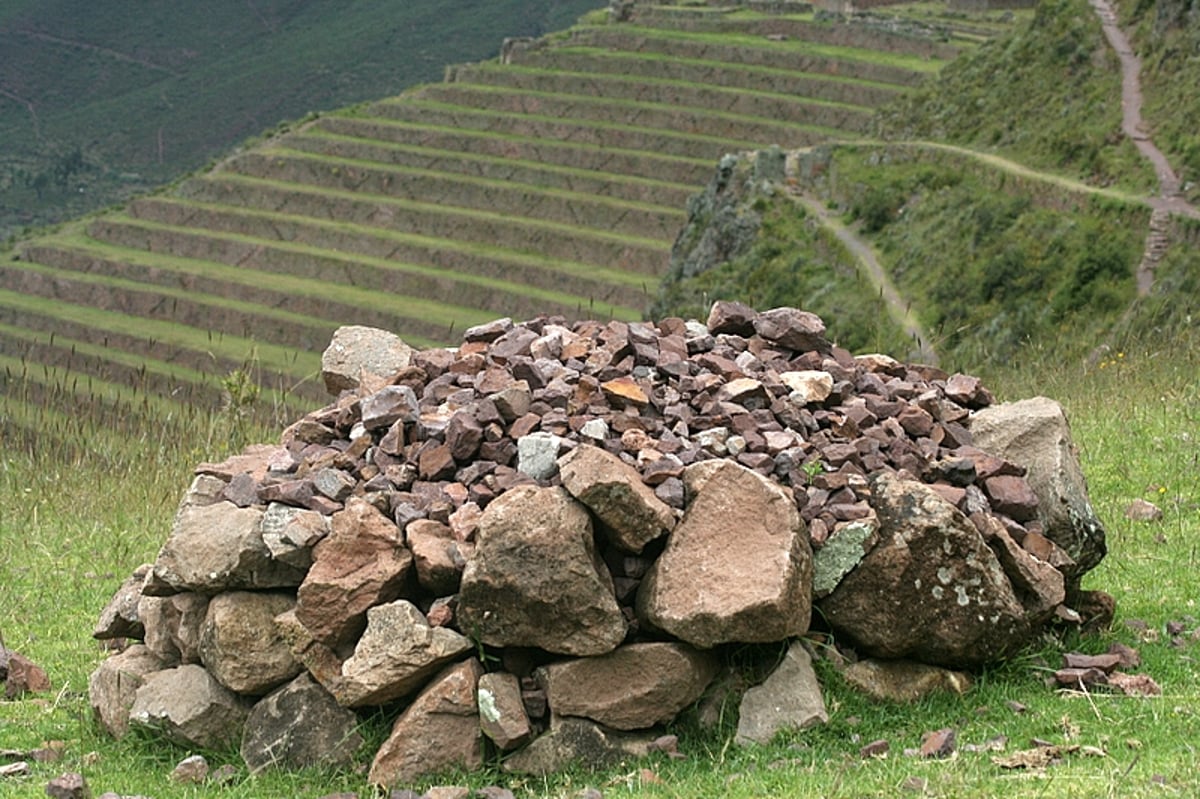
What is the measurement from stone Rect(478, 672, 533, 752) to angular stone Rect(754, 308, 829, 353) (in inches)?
87.1

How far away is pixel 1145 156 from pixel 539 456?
3179 cm

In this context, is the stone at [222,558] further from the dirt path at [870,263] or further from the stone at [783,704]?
the dirt path at [870,263]

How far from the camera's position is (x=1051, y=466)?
5973 mm

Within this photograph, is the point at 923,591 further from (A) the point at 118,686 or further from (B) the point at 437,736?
(A) the point at 118,686

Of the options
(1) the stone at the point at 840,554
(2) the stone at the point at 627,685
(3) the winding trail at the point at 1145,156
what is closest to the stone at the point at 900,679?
(1) the stone at the point at 840,554

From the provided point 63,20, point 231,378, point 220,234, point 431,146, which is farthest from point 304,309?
point 63,20

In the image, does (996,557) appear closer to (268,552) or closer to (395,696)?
(395,696)

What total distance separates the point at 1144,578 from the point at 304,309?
151ft

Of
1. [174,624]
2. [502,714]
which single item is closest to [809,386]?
[502,714]

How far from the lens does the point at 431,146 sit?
6216 centimetres

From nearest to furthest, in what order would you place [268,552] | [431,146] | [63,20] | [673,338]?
[268,552] → [673,338] → [431,146] → [63,20]

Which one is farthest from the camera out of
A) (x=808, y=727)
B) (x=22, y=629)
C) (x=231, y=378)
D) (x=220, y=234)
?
(x=220, y=234)

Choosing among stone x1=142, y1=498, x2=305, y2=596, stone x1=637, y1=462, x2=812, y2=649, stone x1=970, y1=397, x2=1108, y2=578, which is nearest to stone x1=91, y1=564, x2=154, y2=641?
stone x1=142, y1=498, x2=305, y2=596

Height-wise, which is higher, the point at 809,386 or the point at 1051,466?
the point at 809,386
